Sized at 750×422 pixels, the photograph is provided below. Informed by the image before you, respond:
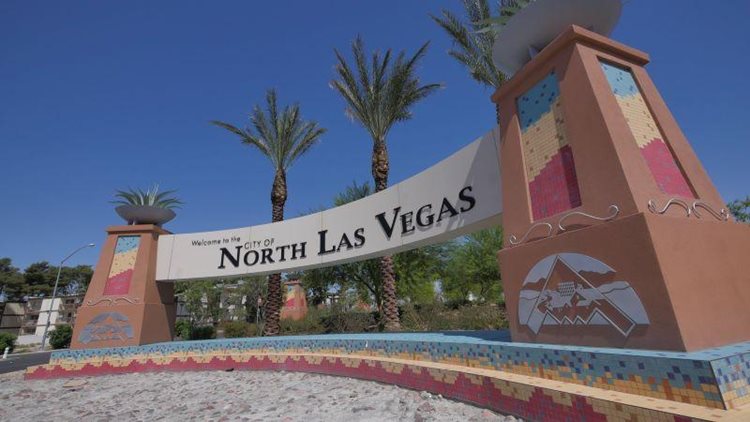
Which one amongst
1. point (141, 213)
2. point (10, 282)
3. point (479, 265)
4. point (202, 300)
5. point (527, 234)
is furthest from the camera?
point (10, 282)

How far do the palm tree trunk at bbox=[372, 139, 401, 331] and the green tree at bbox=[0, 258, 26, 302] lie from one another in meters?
69.2

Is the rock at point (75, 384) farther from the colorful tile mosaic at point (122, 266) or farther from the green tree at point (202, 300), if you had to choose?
the green tree at point (202, 300)

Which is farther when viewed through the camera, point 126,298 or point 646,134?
point 126,298

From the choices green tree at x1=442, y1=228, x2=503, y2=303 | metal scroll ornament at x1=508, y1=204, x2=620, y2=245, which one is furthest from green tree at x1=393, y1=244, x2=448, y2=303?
metal scroll ornament at x1=508, y1=204, x2=620, y2=245

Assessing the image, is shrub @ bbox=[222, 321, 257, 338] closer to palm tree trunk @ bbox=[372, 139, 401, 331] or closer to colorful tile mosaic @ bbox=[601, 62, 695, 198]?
palm tree trunk @ bbox=[372, 139, 401, 331]

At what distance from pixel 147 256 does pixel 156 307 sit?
2081 millimetres

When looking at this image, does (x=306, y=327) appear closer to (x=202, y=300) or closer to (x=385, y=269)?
(x=385, y=269)

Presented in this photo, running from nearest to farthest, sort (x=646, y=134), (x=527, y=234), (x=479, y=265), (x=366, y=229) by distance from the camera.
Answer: (x=646, y=134) < (x=527, y=234) < (x=366, y=229) < (x=479, y=265)

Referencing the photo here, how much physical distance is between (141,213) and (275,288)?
6.50 m

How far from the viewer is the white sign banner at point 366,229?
25.1 feet

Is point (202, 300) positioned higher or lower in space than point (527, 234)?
higher

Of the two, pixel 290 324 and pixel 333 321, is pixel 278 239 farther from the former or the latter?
pixel 290 324

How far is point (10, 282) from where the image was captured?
53344mm

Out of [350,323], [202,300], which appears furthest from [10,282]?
[350,323]
